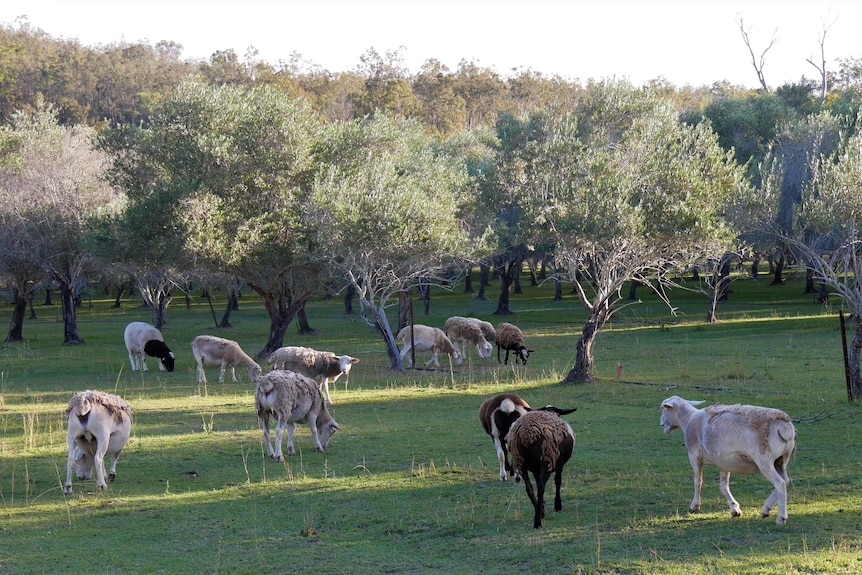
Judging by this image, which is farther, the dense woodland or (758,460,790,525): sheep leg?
the dense woodland

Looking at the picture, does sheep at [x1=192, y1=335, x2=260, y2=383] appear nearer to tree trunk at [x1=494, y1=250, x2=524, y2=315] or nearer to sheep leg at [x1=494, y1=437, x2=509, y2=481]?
sheep leg at [x1=494, y1=437, x2=509, y2=481]

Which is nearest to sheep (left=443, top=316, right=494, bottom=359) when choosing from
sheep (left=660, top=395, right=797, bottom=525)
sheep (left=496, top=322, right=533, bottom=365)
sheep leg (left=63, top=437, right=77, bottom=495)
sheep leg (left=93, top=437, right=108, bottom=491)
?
sheep (left=496, top=322, right=533, bottom=365)

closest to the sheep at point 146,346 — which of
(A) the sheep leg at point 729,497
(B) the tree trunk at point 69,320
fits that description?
(B) the tree trunk at point 69,320

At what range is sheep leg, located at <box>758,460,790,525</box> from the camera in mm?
9617

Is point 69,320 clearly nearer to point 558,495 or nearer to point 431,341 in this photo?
point 431,341

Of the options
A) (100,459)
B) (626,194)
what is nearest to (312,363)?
(100,459)

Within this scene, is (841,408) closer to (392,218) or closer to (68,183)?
(392,218)

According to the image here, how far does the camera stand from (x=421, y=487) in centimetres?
1255

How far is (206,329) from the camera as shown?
47.0 metres

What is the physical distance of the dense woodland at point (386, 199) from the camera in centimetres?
2341

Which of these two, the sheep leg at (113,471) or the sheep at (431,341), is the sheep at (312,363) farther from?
the sheep at (431,341)

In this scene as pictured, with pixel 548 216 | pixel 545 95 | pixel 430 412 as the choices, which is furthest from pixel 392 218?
pixel 545 95

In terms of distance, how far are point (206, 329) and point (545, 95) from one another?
7648 centimetres

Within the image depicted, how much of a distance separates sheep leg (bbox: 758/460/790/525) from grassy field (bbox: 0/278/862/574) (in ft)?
0.67
